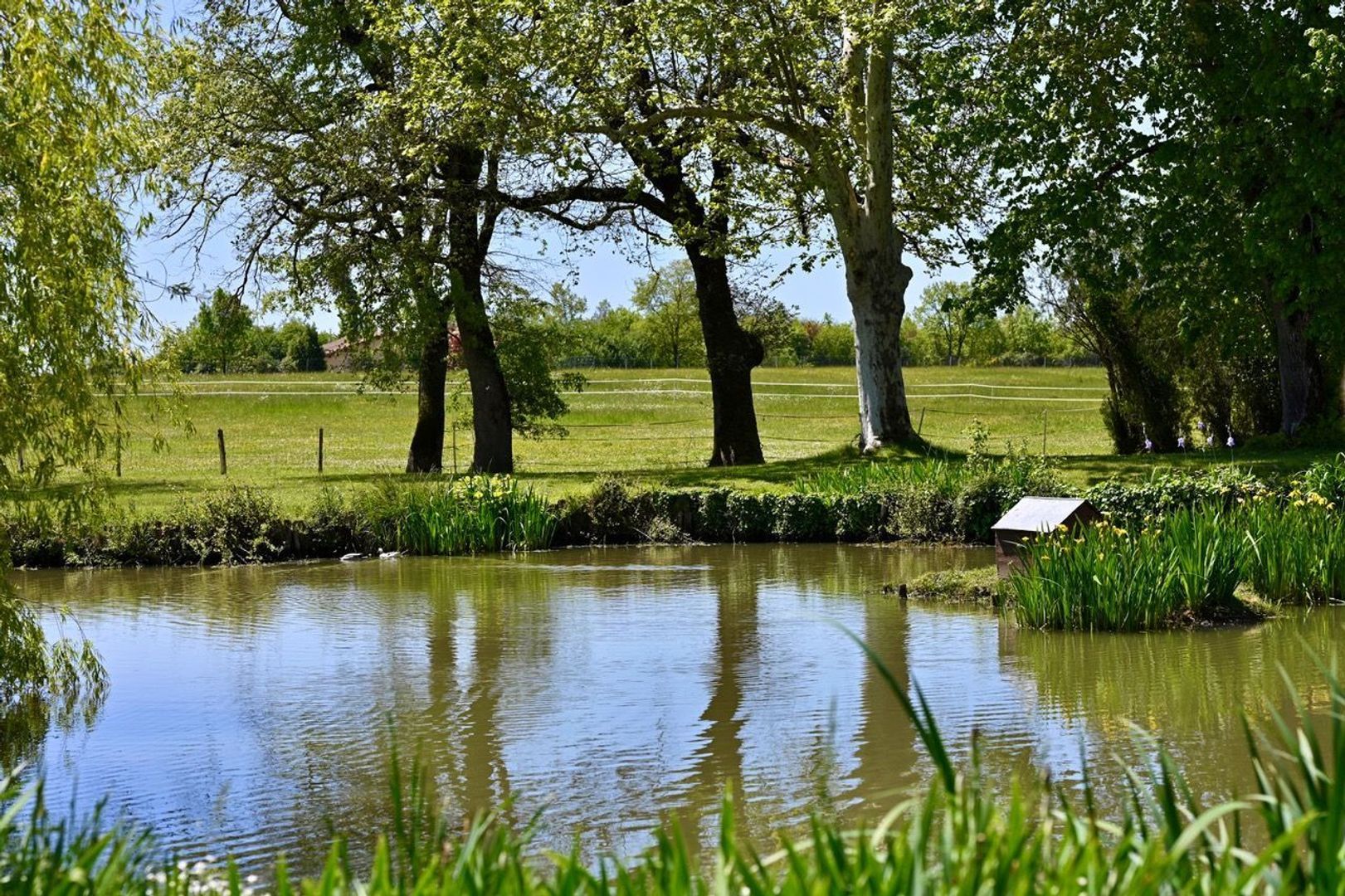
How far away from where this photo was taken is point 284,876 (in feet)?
10.5

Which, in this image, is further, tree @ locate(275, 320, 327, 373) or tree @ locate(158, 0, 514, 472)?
tree @ locate(275, 320, 327, 373)

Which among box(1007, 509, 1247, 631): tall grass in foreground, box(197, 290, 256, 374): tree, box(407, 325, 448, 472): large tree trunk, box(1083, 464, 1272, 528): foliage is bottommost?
box(1007, 509, 1247, 631): tall grass in foreground

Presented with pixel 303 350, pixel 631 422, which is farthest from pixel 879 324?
pixel 303 350

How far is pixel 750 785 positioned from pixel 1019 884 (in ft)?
16.1

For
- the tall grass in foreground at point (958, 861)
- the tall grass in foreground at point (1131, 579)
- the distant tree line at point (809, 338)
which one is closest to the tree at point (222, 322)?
the tall grass in foreground at point (1131, 579)

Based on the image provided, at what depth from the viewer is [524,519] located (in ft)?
68.0

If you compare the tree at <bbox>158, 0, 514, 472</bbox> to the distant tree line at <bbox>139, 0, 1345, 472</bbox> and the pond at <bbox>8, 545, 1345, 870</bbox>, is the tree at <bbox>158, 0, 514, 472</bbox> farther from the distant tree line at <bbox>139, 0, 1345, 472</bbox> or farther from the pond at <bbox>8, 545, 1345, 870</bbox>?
the pond at <bbox>8, 545, 1345, 870</bbox>

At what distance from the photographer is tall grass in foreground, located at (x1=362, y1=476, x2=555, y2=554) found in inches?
803

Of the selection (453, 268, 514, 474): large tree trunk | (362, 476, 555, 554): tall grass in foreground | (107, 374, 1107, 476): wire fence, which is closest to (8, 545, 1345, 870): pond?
(362, 476, 555, 554): tall grass in foreground

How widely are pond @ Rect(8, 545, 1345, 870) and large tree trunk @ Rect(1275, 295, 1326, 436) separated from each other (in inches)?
458

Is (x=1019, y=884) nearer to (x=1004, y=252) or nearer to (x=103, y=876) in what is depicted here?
(x=103, y=876)

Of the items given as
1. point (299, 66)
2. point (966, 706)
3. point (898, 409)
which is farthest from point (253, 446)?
point (966, 706)

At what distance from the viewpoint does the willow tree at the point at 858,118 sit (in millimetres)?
23984

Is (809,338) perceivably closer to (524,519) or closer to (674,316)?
(674,316)
